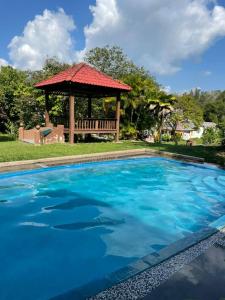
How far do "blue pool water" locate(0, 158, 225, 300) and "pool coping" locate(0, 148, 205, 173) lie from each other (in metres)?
0.36

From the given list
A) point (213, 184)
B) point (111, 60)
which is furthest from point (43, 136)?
point (111, 60)

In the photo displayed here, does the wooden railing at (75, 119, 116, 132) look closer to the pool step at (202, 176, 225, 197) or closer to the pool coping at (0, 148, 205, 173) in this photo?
the pool coping at (0, 148, 205, 173)

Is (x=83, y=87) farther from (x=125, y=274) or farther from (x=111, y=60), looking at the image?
(x=111, y=60)

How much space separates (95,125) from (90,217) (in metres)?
11.1

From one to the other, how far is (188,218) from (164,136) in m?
28.8

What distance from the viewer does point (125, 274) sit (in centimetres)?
381

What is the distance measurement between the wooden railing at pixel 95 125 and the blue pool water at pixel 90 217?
536cm

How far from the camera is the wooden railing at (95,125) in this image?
1683cm

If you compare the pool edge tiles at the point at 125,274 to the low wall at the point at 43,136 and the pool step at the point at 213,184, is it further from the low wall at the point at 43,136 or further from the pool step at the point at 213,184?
the low wall at the point at 43,136

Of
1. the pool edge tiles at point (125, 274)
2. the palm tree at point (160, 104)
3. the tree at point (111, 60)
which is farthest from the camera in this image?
the tree at point (111, 60)

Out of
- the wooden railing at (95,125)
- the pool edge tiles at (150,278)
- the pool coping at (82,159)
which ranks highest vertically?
the wooden railing at (95,125)

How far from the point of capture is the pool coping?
31.4ft

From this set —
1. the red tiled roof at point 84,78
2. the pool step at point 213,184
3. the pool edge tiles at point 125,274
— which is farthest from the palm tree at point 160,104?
the pool edge tiles at point 125,274

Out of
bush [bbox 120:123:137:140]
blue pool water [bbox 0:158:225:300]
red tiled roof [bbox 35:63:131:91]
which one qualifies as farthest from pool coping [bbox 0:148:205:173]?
bush [bbox 120:123:137:140]
